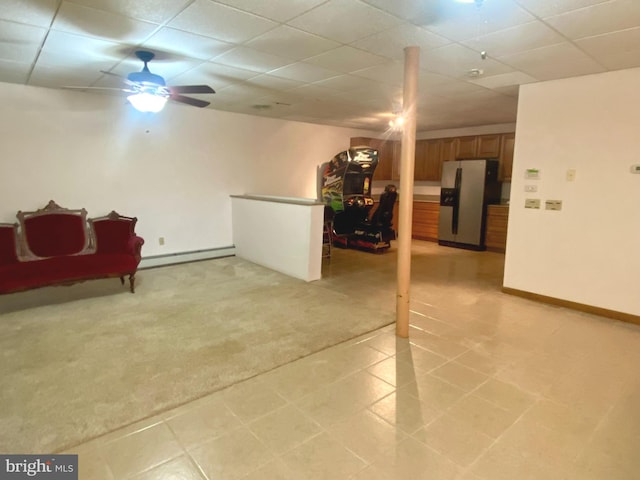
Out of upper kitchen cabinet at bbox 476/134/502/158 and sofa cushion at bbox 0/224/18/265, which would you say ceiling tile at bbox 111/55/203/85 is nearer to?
sofa cushion at bbox 0/224/18/265

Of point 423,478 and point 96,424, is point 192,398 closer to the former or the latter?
point 96,424

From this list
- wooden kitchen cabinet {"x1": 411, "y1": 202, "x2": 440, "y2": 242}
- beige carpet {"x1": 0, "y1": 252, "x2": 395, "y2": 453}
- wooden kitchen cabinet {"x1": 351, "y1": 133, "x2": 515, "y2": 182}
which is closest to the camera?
beige carpet {"x1": 0, "y1": 252, "x2": 395, "y2": 453}

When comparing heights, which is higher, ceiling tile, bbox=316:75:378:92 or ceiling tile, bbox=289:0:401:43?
ceiling tile, bbox=316:75:378:92

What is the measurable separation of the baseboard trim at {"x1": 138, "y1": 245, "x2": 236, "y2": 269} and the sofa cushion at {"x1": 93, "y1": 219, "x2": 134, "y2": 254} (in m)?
0.66

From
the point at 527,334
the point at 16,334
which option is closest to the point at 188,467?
the point at 16,334

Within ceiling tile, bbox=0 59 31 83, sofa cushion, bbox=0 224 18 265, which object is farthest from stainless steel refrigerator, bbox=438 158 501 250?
sofa cushion, bbox=0 224 18 265

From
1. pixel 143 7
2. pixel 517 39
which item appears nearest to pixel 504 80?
pixel 517 39

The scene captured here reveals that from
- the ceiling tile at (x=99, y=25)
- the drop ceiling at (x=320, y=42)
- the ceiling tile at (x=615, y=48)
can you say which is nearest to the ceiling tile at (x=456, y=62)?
the drop ceiling at (x=320, y=42)

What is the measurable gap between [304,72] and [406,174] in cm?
160

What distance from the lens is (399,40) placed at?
270 centimetres

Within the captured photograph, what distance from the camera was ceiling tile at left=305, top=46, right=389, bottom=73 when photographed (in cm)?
299

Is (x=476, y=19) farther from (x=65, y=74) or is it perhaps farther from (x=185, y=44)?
(x=65, y=74)

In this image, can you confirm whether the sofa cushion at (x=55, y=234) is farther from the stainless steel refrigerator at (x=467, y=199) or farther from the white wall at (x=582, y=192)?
the stainless steel refrigerator at (x=467, y=199)

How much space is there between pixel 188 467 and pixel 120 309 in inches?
96.5
